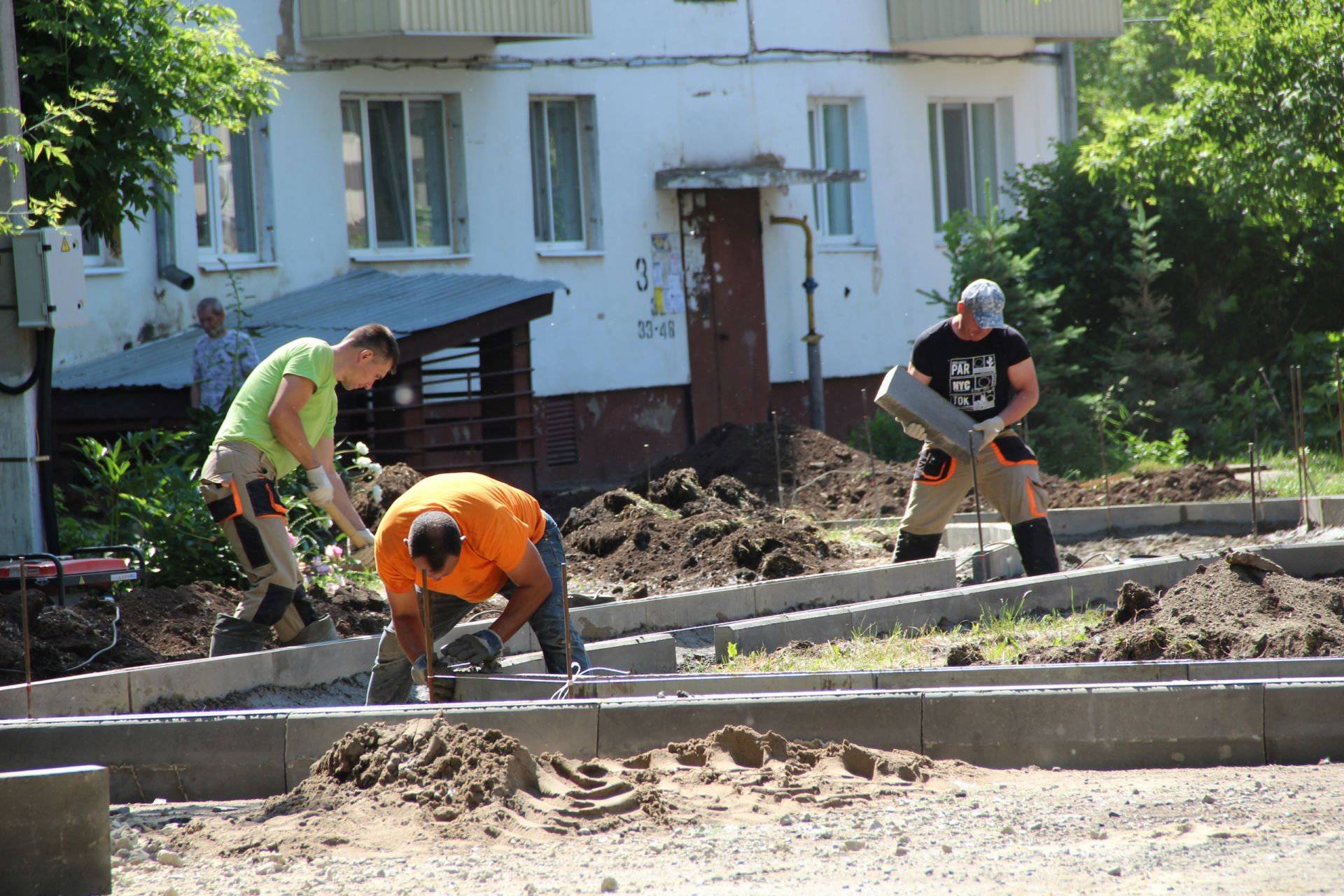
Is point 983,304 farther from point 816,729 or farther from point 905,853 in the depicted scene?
point 905,853

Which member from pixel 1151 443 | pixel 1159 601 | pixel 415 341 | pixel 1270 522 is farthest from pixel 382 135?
pixel 1159 601

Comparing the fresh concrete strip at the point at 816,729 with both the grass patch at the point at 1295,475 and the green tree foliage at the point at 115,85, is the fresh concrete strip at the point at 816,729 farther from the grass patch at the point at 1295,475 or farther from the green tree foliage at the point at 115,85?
the grass patch at the point at 1295,475

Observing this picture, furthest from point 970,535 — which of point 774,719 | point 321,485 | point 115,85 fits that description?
point 115,85

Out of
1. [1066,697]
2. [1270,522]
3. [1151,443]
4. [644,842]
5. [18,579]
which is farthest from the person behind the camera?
[1151,443]

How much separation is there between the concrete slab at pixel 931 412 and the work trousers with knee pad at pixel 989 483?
10 centimetres

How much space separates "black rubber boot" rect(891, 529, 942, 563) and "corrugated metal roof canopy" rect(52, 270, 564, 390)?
18.8 feet

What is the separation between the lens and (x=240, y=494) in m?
7.38

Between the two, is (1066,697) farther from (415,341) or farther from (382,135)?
(382,135)

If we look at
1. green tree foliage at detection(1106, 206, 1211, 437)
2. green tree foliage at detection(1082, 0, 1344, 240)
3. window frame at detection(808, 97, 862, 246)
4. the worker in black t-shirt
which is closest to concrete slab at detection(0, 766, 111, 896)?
the worker in black t-shirt

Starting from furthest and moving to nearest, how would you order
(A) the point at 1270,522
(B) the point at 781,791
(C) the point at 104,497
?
(A) the point at 1270,522, (C) the point at 104,497, (B) the point at 781,791

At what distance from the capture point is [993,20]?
20375mm

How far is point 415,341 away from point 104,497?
4325mm

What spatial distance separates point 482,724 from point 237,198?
11333 millimetres

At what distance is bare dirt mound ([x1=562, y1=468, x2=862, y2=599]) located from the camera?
10234 millimetres
